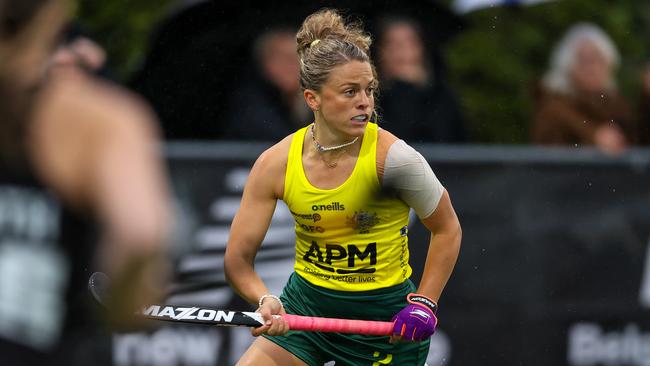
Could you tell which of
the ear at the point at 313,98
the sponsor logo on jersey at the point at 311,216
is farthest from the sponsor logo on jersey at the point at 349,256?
the ear at the point at 313,98

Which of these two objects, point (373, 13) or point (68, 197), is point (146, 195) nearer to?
point (68, 197)

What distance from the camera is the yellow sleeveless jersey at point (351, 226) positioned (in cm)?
480

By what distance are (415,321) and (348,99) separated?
88 centimetres

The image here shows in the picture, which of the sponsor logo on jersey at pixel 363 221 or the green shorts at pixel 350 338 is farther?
the green shorts at pixel 350 338

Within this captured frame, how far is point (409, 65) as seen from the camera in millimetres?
7203

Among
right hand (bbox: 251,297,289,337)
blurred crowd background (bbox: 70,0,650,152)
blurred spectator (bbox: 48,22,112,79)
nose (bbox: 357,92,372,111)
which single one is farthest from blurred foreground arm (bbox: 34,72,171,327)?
blurred crowd background (bbox: 70,0,650,152)

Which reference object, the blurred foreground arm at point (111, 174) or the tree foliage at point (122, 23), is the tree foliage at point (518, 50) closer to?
the tree foliage at point (122, 23)

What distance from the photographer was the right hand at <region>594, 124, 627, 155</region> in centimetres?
770

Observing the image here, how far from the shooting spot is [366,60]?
15.9ft

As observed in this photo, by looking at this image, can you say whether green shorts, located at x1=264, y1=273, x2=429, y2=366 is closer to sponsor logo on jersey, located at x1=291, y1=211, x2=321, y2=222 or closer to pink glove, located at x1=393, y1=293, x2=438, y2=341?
pink glove, located at x1=393, y1=293, x2=438, y2=341

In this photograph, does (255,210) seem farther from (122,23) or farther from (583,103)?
(122,23)

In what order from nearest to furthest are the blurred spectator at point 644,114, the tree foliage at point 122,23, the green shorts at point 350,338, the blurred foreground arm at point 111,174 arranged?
1. the blurred foreground arm at point 111,174
2. the green shorts at point 350,338
3. the tree foliage at point 122,23
4. the blurred spectator at point 644,114

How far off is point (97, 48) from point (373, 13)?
1.59 metres

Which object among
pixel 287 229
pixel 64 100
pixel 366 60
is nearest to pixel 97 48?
pixel 287 229
